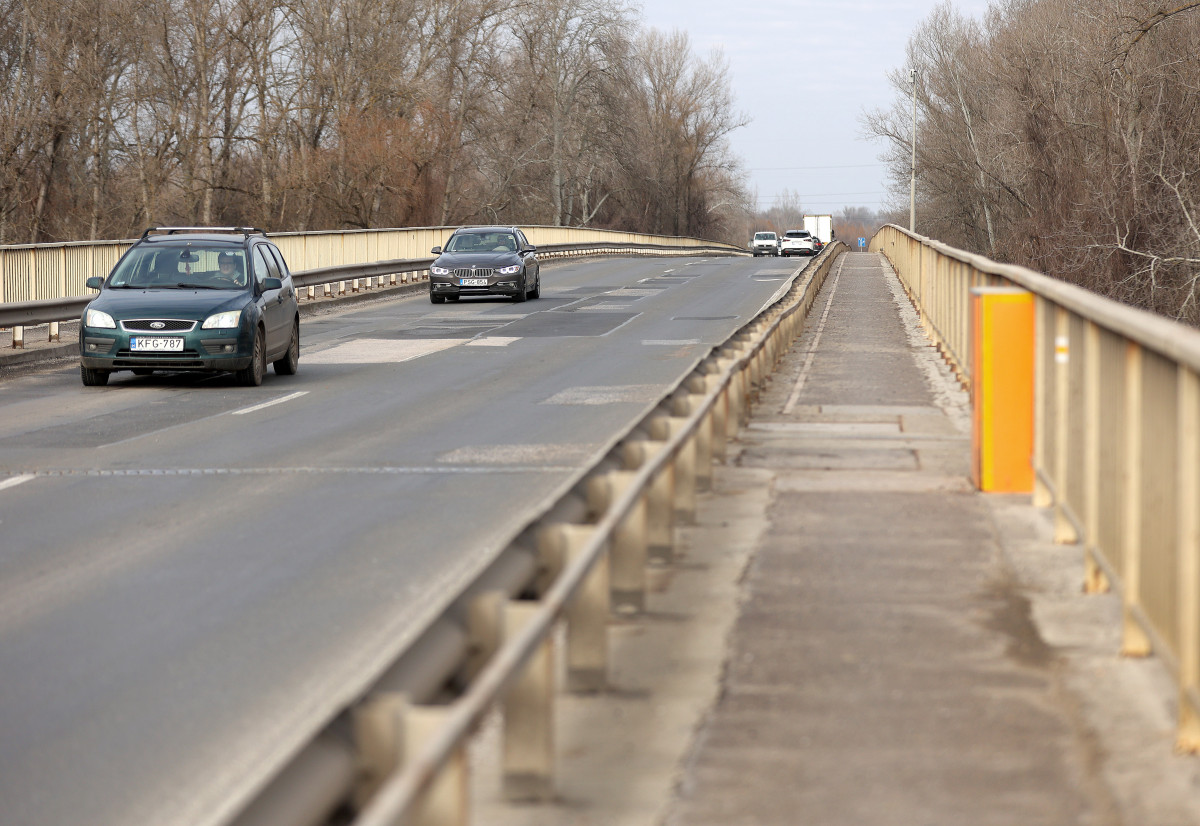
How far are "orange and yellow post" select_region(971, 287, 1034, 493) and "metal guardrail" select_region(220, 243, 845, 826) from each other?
2.34m

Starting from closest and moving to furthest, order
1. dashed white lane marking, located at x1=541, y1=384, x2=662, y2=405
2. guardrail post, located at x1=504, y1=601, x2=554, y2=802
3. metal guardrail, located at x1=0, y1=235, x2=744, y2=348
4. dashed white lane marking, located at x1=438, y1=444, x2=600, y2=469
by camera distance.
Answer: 1. guardrail post, located at x1=504, y1=601, x2=554, y2=802
2. dashed white lane marking, located at x1=438, y1=444, x2=600, y2=469
3. dashed white lane marking, located at x1=541, y1=384, x2=662, y2=405
4. metal guardrail, located at x1=0, y1=235, x2=744, y2=348

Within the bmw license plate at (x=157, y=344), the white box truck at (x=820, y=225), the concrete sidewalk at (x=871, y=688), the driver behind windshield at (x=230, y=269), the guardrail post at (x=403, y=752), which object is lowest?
the concrete sidewalk at (x=871, y=688)

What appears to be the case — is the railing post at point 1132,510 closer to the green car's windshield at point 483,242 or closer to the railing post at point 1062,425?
the railing post at point 1062,425

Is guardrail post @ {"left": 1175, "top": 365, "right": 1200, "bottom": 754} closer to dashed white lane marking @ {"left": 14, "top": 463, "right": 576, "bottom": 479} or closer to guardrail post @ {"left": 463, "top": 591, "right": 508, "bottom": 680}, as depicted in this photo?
guardrail post @ {"left": 463, "top": 591, "right": 508, "bottom": 680}

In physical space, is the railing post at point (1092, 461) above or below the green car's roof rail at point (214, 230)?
below

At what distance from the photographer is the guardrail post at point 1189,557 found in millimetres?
4285

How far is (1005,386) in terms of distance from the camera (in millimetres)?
8648

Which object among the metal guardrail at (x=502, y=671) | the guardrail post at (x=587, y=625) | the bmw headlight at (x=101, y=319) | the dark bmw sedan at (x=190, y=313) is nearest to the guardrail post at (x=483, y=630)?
the metal guardrail at (x=502, y=671)

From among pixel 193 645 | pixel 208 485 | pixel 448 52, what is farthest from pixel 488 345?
pixel 448 52

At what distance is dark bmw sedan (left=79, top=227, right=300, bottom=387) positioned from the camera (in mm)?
16672

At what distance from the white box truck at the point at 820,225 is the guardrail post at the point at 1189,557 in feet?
362

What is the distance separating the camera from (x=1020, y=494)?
880cm

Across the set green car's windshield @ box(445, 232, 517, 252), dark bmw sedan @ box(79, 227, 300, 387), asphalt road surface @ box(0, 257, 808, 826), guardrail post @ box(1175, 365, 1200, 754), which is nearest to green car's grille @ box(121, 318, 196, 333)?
dark bmw sedan @ box(79, 227, 300, 387)

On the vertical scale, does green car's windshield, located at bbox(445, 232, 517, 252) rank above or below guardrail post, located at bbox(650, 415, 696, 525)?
above
